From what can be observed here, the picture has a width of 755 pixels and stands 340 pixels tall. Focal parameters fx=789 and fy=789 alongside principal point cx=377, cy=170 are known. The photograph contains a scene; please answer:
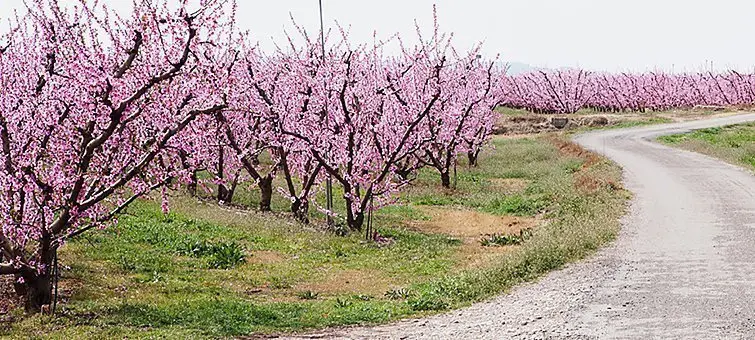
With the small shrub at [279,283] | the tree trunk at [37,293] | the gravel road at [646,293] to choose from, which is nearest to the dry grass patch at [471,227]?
the gravel road at [646,293]

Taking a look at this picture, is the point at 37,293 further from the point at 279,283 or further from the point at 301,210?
the point at 301,210

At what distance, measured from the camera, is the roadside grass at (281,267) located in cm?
978

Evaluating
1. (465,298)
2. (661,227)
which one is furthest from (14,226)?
(661,227)

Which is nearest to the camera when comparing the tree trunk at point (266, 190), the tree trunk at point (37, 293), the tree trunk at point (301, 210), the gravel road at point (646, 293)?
the gravel road at point (646, 293)

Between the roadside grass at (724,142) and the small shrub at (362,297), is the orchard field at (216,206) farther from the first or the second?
the roadside grass at (724,142)

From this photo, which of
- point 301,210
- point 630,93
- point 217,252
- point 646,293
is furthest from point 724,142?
point 630,93

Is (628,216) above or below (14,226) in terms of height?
below

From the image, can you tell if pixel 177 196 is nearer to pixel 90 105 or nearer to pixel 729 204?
pixel 90 105

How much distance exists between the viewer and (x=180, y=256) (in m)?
14.3

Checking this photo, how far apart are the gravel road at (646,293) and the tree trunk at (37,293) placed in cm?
374

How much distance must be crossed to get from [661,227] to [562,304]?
619cm

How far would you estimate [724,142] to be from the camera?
115ft

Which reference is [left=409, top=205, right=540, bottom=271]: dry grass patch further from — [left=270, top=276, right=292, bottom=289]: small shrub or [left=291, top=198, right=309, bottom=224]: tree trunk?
[left=270, top=276, right=292, bottom=289]: small shrub

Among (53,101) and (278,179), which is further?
(278,179)
